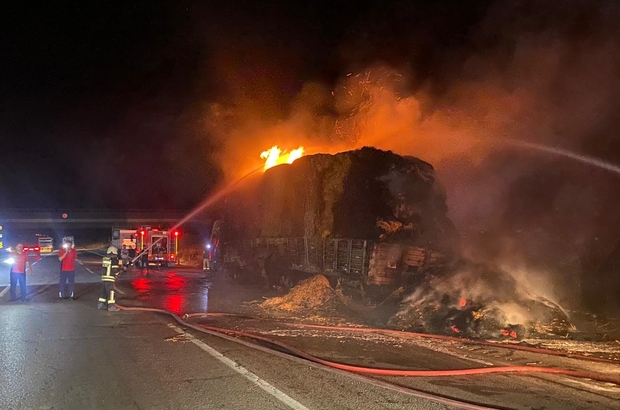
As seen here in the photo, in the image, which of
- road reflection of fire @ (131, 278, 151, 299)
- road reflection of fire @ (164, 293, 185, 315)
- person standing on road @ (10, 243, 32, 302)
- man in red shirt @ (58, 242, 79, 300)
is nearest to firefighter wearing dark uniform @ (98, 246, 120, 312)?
road reflection of fire @ (164, 293, 185, 315)

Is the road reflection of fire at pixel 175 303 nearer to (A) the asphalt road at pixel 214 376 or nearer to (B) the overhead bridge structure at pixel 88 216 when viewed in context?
(A) the asphalt road at pixel 214 376

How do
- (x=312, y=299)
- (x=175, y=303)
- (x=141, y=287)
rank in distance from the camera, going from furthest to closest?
(x=141, y=287) → (x=175, y=303) → (x=312, y=299)

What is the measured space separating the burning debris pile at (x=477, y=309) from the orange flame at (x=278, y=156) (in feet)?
32.7

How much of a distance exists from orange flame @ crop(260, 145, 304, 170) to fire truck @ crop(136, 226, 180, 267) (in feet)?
28.7

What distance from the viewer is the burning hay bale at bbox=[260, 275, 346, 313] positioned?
11719 mm

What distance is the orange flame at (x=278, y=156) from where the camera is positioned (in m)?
19.8

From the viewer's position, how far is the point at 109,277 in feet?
34.9

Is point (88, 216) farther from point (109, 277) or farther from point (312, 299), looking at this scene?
point (312, 299)

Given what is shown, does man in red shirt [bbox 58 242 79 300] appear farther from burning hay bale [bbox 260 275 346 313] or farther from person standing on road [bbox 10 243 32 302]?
burning hay bale [bbox 260 275 346 313]

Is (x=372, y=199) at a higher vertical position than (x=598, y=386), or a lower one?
higher

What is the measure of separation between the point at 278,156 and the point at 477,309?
1238 centimetres

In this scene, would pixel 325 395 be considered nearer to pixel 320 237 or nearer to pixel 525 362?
pixel 525 362

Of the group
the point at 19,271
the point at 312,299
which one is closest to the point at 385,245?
the point at 312,299

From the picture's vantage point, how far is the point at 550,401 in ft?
16.8
